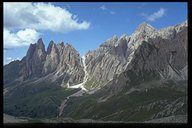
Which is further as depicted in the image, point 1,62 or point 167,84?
point 167,84

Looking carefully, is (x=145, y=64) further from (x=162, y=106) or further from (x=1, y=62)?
(x=1, y=62)

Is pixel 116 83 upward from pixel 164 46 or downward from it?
downward

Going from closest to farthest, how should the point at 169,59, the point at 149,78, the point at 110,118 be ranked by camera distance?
the point at 110,118, the point at 149,78, the point at 169,59

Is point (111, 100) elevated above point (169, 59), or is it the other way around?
point (169, 59)

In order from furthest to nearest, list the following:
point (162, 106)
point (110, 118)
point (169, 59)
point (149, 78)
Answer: point (169, 59), point (149, 78), point (110, 118), point (162, 106)

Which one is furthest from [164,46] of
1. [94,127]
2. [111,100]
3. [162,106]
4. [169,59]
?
[94,127]

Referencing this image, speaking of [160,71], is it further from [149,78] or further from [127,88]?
[127,88]

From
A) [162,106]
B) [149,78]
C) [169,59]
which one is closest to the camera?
[162,106]

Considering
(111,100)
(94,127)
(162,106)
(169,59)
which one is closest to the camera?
(94,127)

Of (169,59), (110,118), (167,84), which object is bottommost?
(110,118)
